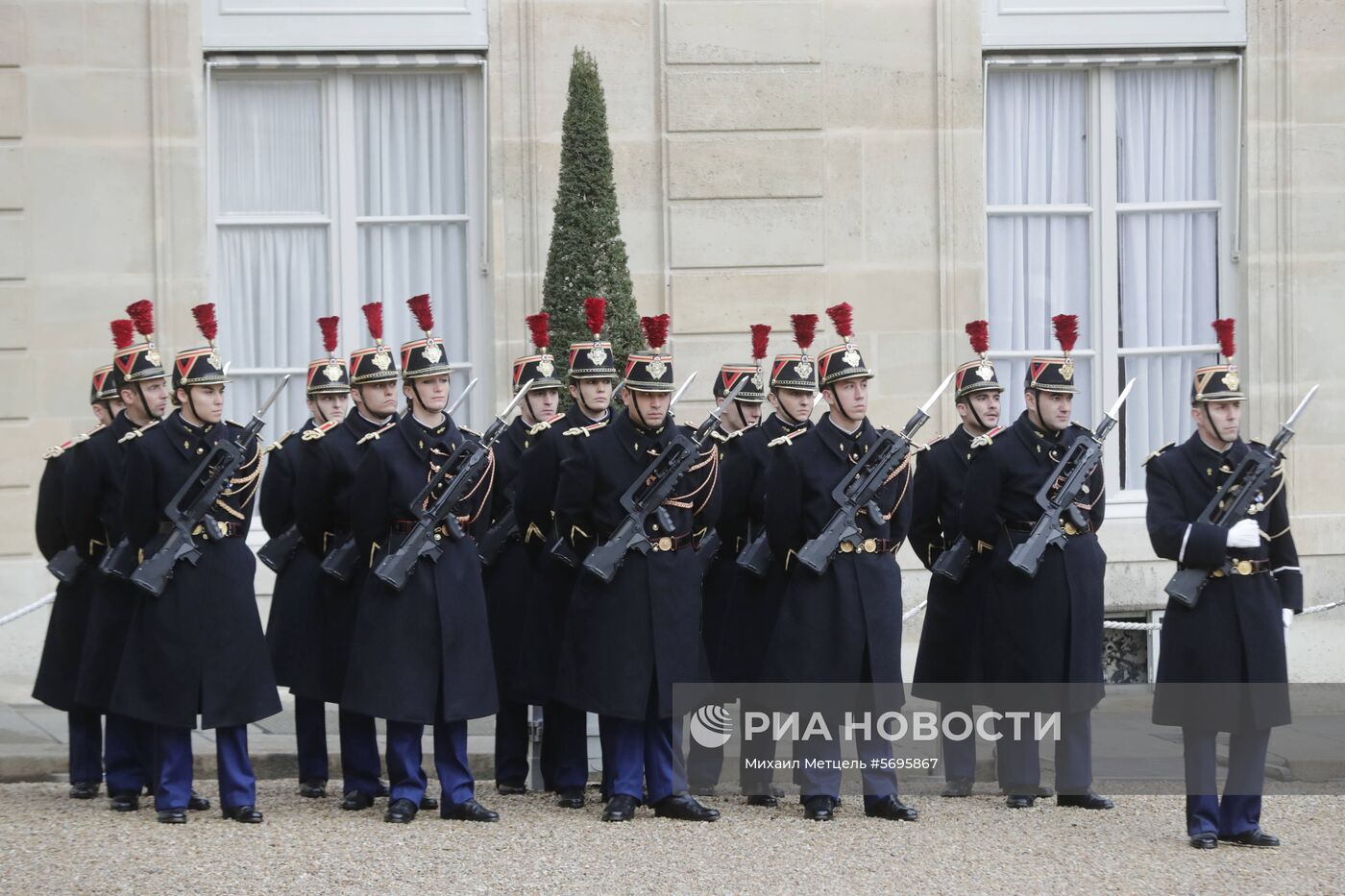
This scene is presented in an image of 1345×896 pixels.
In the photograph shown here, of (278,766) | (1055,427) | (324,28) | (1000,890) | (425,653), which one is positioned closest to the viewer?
(1000,890)

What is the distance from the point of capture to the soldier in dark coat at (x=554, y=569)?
9.48 m

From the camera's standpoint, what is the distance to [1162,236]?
14.3m

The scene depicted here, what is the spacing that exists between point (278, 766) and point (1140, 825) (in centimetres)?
423

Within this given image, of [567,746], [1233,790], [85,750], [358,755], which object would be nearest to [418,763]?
[358,755]

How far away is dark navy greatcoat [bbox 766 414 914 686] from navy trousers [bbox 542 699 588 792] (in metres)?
0.94

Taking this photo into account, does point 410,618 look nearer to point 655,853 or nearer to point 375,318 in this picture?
point 375,318

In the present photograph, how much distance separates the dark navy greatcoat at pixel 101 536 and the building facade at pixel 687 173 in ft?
12.0

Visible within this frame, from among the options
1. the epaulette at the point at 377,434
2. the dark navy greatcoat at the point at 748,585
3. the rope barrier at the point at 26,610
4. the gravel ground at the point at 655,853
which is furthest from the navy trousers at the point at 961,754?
the rope barrier at the point at 26,610

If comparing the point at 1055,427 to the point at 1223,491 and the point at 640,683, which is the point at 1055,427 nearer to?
the point at 1223,491

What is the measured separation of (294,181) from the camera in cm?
1380

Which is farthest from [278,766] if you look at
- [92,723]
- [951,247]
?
[951,247]

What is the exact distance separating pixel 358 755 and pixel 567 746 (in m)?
0.95

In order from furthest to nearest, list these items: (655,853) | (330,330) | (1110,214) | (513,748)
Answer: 1. (1110,214)
2. (330,330)
3. (513,748)
4. (655,853)

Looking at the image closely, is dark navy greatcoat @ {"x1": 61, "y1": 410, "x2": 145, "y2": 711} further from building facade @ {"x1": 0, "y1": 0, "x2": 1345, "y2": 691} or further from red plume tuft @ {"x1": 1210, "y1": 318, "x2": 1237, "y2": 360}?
red plume tuft @ {"x1": 1210, "y1": 318, "x2": 1237, "y2": 360}
